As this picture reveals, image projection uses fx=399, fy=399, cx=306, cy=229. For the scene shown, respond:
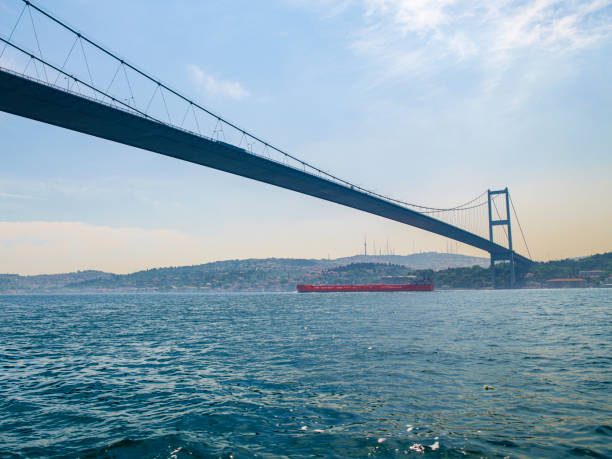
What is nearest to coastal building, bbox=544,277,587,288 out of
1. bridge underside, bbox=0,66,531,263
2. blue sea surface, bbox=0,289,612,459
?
bridge underside, bbox=0,66,531,263

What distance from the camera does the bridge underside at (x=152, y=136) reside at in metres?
26.9

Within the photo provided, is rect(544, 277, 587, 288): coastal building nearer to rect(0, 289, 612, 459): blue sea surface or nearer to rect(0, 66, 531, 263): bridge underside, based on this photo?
rect(0, 66, 531, 263): bridge underside

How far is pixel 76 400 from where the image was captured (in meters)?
7.82

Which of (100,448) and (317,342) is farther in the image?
(317,342)

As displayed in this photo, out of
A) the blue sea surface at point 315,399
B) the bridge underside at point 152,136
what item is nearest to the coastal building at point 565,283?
the bridge underside at point 152,136

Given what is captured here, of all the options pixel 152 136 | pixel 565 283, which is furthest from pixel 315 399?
pixel 565 283

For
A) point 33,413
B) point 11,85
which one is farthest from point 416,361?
point 11,85

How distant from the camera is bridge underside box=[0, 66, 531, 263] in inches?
1059

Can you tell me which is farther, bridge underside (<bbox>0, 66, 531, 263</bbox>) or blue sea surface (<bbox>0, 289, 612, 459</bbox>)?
bridge underside (<bbox>0, 66, 531, 263</bbox>)

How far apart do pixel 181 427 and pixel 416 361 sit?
654cm

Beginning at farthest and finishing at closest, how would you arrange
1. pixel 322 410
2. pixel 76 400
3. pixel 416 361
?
1. pixel 416 361
2. pixel 76 400
3. pixel 322 410

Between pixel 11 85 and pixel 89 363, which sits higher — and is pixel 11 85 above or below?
above

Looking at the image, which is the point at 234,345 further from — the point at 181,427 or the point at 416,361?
the point at 181,427

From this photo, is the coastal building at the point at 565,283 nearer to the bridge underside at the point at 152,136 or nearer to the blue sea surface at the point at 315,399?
the bridge underside at the point at 152,136
